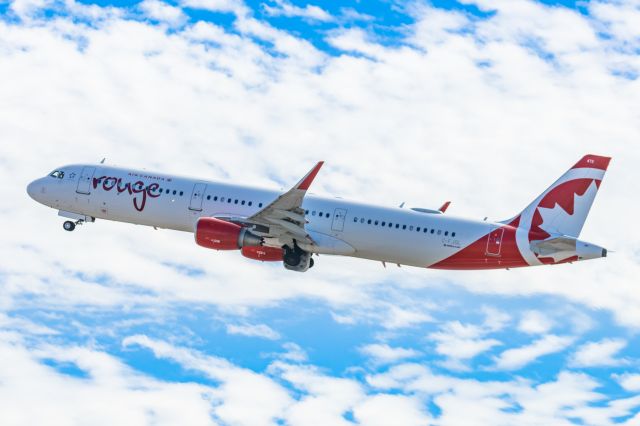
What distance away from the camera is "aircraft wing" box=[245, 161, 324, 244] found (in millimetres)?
46906

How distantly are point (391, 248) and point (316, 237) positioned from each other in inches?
175

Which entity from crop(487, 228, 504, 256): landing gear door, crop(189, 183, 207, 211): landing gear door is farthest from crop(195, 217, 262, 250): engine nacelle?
crop(487, 228, 504, 256): landing gear door

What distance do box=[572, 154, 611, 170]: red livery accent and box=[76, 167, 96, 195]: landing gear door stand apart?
29742mm

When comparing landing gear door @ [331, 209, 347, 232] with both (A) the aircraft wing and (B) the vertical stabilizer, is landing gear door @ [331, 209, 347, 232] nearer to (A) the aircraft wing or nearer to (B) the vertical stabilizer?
(A) the aircraft wing

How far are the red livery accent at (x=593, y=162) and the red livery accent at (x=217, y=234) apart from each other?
2018 cm

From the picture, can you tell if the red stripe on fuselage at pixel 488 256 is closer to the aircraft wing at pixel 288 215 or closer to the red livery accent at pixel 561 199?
the red livery accent at pixel 561 199

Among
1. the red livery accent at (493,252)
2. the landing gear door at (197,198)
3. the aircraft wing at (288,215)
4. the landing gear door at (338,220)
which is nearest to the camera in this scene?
the aircraft wing at (288,215)

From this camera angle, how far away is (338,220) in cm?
5128

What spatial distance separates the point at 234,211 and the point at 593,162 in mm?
21310

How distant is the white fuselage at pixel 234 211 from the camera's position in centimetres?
5081

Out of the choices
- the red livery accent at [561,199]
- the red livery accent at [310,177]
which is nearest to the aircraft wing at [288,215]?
the red livery accent at [310,177]

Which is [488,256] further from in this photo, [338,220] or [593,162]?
[338,220]

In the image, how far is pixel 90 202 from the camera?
2170 inches

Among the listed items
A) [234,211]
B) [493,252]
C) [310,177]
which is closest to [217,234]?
[234,211]
